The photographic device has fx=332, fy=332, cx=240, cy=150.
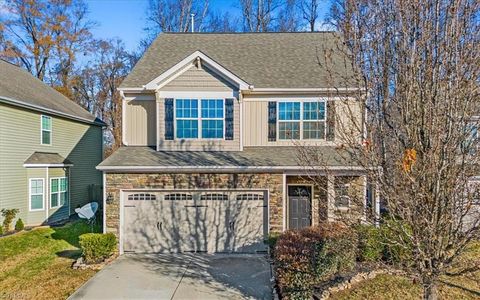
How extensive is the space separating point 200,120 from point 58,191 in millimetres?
9608

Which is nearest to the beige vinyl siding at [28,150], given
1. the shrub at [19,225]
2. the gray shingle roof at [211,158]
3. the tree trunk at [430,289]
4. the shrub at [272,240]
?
the shrub at [19,225]

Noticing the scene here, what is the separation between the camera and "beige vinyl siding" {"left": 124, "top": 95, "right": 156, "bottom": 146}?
12.7m

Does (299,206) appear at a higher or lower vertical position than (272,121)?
lower

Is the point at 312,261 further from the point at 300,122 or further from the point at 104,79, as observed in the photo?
the point at 104,79

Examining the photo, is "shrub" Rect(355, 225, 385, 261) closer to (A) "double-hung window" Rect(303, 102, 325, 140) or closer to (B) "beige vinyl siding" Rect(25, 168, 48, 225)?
(A) "double-hung window" Rect(303, 102, 325, 140)

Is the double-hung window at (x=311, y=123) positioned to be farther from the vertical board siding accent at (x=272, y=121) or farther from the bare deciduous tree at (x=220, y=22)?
the bare deciduous tree at (x=220, y=22)

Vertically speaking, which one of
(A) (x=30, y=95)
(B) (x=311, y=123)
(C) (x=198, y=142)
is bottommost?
(C) (x=198, y=142)

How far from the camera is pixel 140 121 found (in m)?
12.7

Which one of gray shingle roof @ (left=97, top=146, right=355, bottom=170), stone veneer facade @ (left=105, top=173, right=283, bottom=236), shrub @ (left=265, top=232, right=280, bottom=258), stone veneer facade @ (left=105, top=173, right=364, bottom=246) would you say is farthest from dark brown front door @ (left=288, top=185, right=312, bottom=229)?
gray shingle roof @ (left=97, top=146, right=355, bottom=170)

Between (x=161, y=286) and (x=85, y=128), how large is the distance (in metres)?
15.5

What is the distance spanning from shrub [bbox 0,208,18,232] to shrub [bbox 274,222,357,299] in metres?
11.9

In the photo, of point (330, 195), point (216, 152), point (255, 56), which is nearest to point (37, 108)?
point (216, 152)

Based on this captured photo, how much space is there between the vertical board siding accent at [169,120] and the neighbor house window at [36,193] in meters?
8.10

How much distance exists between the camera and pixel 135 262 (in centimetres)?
1012
